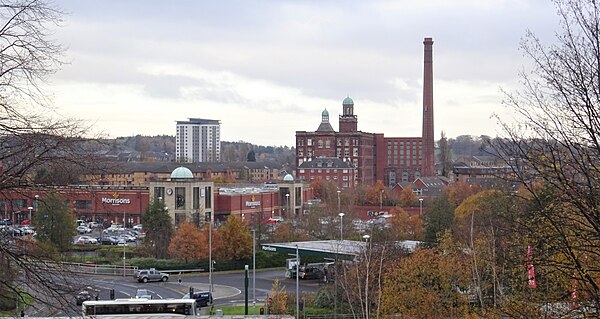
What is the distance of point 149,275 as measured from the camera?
4847 centimetres

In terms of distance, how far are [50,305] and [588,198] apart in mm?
7001

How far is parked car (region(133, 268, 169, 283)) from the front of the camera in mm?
48219

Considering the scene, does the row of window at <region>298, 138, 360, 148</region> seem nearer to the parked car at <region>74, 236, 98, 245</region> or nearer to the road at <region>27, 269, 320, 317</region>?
the parked car at <region>74, 236, 98, 245</region>

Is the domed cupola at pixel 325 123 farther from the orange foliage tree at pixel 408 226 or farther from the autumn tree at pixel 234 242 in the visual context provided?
the autumn tree at pixel 234 242

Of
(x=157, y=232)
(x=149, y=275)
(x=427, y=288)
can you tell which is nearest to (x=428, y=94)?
(x=157, y=232)

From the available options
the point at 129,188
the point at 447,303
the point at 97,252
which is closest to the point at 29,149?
the point at 447,303

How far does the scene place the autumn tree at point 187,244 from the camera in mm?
53719

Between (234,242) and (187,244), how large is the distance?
3259mm

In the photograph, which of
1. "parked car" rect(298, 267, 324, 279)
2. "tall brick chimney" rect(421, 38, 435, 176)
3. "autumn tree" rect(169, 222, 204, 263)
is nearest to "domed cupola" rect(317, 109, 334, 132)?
"tall brick chimney" rect(421, 38, 435, 176)

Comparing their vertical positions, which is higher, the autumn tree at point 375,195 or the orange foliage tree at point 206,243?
the autumn tree at point 375,195

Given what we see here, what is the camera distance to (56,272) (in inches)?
390

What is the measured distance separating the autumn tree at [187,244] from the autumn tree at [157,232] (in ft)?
7.21

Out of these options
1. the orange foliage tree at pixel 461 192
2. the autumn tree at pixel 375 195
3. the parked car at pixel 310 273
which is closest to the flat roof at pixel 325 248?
the parked car at pixel 310 273

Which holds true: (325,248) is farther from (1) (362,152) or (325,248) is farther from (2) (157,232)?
(1) (362,152)
